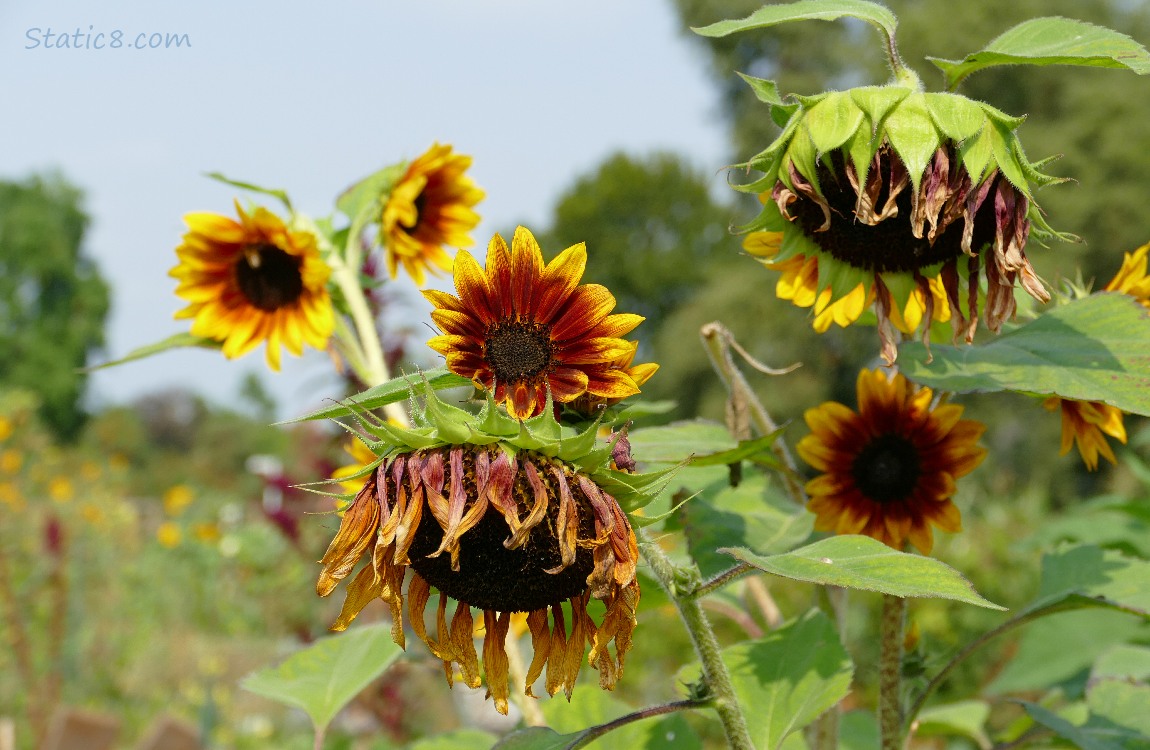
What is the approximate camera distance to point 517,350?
554 millimetres

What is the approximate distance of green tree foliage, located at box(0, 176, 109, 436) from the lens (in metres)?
26.1

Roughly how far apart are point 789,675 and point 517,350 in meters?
0.28

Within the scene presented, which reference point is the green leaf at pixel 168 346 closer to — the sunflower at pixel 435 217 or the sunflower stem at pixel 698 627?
the sunflower at pixel 435 217

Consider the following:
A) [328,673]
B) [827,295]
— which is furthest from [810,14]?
[328,673]

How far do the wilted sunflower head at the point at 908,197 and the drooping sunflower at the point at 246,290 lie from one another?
49cm

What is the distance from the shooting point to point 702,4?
15000mm

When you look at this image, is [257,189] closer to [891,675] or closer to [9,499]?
[891,675]

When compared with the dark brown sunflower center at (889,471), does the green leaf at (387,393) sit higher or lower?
higher

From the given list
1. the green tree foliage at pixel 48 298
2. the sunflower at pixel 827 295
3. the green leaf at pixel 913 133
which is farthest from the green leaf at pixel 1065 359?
the green tree foliage at pixel 48 298

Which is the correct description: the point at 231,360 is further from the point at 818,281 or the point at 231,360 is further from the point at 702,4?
the point at 702,4

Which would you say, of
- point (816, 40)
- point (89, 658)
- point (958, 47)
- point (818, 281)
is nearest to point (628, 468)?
point (818, 281)

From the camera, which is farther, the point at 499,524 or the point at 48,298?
the point at 48,298

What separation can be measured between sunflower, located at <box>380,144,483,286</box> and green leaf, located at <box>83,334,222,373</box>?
0.18 metres

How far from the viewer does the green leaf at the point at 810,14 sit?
58cm
